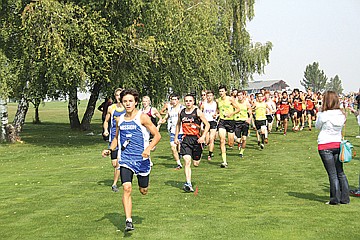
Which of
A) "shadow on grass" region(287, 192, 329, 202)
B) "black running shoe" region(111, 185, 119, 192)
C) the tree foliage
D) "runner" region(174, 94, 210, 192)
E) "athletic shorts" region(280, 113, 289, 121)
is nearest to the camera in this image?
"shadow on grass" region(287, 192, 329, 202)

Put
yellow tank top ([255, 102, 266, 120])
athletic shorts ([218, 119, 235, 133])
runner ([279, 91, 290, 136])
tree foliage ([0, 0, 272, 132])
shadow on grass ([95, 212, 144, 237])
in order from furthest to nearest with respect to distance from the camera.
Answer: runner ([279, 91, 290, 136]), tree foliage ([0, 0, 272, 132]), yellow tank top ([255, 102, 266, 120]), athletic shorts ([218, 119, 235, 133]), shadow on grass ([95, 212, 144, 237])

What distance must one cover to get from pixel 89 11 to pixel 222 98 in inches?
367

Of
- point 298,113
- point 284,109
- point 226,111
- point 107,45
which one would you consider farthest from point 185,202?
point 298,113

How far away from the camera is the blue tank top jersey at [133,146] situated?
7.79 m

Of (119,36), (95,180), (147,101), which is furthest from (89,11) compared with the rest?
(95,180)

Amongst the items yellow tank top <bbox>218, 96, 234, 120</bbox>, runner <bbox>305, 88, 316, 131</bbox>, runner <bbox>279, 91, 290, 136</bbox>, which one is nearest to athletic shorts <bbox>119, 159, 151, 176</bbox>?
yellow tank top <bbox>218, 96, 234, 120</bbox>

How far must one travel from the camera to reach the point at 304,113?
94.7 ft

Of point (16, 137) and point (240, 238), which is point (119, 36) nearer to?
point (16, 137)

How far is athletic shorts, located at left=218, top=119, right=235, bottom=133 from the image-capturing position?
16.2 metres

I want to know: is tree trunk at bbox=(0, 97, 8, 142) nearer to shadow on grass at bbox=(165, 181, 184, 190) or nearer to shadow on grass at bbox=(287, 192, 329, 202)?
shadow on grass at bbox=(165, 181, 184, 190)

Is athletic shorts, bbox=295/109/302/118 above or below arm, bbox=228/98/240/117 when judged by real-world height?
below

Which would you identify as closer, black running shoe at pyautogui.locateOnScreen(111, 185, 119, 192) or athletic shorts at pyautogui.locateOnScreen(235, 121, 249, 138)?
black running shoe at pyautogui.locateOnScreen(111, 185, 119, 192)

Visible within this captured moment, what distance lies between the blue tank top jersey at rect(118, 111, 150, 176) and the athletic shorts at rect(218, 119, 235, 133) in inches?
331

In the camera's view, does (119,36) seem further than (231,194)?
Yes
